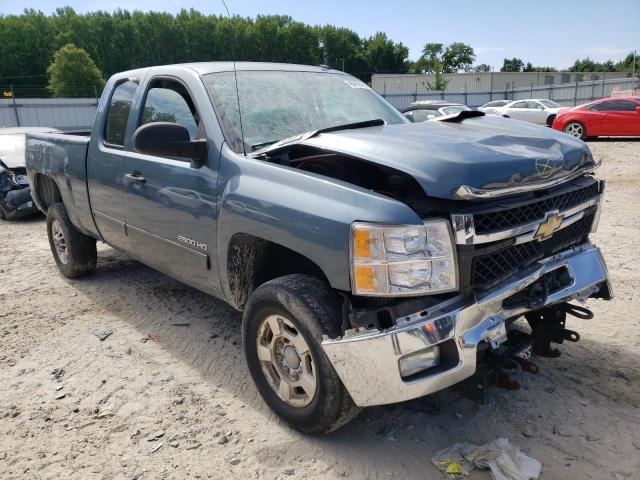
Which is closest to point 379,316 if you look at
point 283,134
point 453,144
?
point 453,144

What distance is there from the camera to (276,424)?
2.90 meters

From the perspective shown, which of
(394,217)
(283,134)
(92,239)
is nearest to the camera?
(394,217)

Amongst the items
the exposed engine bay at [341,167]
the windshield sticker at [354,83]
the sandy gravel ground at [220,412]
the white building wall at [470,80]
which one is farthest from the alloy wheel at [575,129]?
the white building wall at [470,80]

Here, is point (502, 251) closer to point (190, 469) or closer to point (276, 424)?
point (276, 424)

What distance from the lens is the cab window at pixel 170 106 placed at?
343cm

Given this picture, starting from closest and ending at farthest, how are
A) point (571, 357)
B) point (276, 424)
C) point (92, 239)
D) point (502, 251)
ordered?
point (502, 251), point (276, 424), point (571, 357), point (92, 239)

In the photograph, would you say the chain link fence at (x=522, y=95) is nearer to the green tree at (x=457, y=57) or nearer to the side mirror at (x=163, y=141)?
the side mirror at (x=163, y=141)

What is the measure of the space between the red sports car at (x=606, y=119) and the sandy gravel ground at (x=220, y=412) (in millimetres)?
13669

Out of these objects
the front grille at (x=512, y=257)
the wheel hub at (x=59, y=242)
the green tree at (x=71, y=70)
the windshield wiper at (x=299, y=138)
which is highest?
the green tree at (x=71, y=70)

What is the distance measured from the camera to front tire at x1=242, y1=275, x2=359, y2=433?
8.11 feet

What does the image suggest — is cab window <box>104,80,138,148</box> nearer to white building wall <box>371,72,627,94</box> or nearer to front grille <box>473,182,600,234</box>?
front grille <box>473,182,600,234</box>

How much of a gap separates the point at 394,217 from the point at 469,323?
0.58m

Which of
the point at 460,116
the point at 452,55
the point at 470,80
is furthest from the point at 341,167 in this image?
the point at 452,55

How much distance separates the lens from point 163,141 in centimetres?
293
